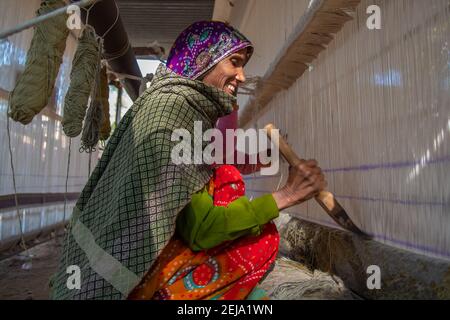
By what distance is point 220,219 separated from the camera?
36.4 inches

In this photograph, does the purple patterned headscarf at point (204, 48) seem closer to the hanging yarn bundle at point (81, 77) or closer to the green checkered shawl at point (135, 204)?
the green checkered shawl at point (135, 204)

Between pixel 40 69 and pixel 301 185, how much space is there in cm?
126

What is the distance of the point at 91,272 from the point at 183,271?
24 centimetres

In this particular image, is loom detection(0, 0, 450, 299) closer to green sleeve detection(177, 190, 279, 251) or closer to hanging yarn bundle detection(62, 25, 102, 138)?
green sleeve detection(177, 190, 279, 251)

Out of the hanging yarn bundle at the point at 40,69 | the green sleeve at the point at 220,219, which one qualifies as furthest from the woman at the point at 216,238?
the hanging yarn bundle at the point at 40,69

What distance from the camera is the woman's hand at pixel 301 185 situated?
99 cm

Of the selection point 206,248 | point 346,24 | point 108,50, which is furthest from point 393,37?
point 108,50

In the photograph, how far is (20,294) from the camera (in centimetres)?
198

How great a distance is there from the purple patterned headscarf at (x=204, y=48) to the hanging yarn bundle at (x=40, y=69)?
69 centimetres

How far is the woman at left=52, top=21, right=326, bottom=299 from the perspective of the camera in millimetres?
897
